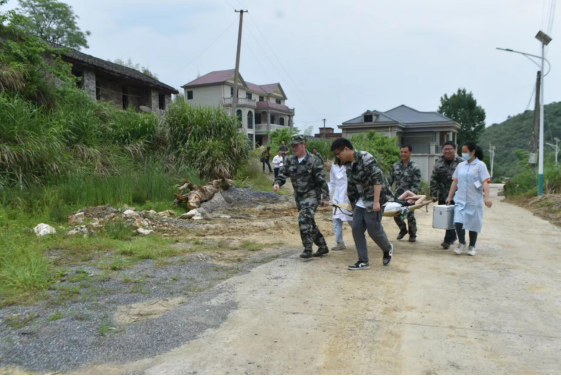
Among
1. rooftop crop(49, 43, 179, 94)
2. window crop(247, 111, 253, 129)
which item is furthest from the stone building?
window crop(247, 111, 253, 129)

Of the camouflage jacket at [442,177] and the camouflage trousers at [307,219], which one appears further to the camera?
the camouflage jacket at [442,177]

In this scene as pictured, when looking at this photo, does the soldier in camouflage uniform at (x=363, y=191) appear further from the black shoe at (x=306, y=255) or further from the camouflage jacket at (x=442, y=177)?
the camouflage jacket at (x=442, y=177)

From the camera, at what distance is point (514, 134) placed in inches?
2422

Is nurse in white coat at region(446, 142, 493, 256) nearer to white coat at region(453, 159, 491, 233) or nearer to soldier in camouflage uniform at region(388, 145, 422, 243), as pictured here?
white coat at region(453, 159, 491, 233)

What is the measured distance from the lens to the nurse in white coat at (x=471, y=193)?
6738 mm

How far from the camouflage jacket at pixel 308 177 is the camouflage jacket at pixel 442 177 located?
245 centimetres

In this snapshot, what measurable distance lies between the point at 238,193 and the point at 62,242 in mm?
6746

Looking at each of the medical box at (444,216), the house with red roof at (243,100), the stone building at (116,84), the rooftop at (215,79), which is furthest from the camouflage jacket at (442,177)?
the rooftop at (215,79)

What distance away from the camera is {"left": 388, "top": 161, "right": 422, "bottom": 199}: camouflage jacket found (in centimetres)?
777

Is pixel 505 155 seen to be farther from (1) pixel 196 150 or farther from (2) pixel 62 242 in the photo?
(2) pixel 62 242

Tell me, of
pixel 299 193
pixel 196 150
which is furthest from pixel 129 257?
→ pixel 196 150

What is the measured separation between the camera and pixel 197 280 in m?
5.22

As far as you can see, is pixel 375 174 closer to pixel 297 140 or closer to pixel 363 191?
pixel 363 191

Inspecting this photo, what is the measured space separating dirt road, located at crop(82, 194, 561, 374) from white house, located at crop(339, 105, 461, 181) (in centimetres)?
3433
